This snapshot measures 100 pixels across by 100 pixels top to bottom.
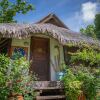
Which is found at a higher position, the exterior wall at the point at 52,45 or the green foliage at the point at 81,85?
the exterior wall at the point at 52,45

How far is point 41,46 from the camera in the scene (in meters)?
15.8

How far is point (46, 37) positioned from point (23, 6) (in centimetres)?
1353

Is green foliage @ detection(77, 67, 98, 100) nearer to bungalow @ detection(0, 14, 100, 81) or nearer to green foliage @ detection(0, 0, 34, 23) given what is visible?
bungalow @ detection(0, 14, 100, 81)

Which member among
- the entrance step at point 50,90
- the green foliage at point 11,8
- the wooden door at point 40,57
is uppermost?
the green foliage at point 11,8

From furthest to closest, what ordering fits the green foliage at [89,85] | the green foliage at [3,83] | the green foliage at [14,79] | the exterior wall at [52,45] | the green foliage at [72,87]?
the exterior wall at [52,45] < the green foliage at [89,85] < the green foliage at [72,87] < the green foliage at [14,79] < the green foliage at [3,83]

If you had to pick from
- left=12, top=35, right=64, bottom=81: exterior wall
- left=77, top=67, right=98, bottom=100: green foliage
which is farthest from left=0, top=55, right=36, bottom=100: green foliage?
left=12, top=35, right=64, bottom=81: exterior wall

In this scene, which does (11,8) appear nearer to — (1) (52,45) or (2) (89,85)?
(1) (52,45)

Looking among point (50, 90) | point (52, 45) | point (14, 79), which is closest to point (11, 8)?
point (52, 45)

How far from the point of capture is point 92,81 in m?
13.0

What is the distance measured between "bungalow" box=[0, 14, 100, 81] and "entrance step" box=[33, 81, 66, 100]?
1763 mm

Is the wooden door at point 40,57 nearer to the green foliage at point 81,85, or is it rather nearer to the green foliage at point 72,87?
the green foliage at point 81,85

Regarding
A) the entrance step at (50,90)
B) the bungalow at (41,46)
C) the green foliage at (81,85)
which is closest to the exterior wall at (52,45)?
the bungalow at (41,46)

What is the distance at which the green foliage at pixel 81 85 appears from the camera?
41.3ft

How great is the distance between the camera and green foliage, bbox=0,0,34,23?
28.4 meters
